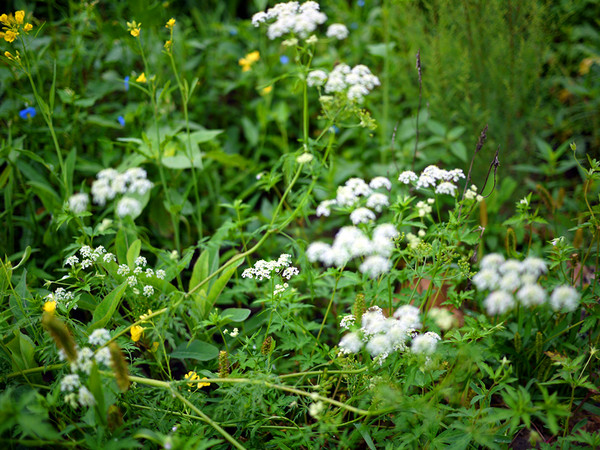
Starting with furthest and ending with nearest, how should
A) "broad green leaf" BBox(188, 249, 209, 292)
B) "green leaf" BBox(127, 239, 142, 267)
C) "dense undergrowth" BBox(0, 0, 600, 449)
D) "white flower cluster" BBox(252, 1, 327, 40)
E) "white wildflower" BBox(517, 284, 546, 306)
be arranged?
"broad green leaf" BBox(188, 249, 209, 292) < "green leaf" BBox(127, 239, 142, 267) < "white flower cluster" BBox(252, 1, 327, 40) < "dense undergrowth" BBox(0, 0, 600, 449) < "white wildflower" BBox(517, 284, 546, 306)

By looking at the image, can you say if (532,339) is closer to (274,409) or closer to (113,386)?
(274,409)

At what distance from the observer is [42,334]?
1623 millimetres

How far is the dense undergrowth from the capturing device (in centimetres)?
127

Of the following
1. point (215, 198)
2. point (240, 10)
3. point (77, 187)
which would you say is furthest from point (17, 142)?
point (240, 10)

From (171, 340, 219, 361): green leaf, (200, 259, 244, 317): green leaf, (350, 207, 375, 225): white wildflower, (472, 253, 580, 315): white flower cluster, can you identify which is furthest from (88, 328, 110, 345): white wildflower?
(472, 253, 580, 315): white flower cluster

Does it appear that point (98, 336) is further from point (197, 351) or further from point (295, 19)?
point (295, 19)

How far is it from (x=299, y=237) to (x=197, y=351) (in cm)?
93

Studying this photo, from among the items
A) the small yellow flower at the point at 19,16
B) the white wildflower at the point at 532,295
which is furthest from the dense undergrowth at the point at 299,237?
the small yellow flower at the point at 19,16

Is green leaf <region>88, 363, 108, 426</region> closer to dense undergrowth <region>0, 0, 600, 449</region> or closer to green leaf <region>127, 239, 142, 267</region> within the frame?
dense undergrowth <region>0, 0, 600, 449</region>

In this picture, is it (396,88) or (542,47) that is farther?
(396,88)

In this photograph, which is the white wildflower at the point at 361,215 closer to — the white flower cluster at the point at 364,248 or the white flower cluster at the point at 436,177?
the white flower cluster at the point at 364,248

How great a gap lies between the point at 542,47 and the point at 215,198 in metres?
2.09

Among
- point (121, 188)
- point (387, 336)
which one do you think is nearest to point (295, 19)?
point (121, 188)

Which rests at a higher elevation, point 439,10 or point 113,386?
point 439,10
